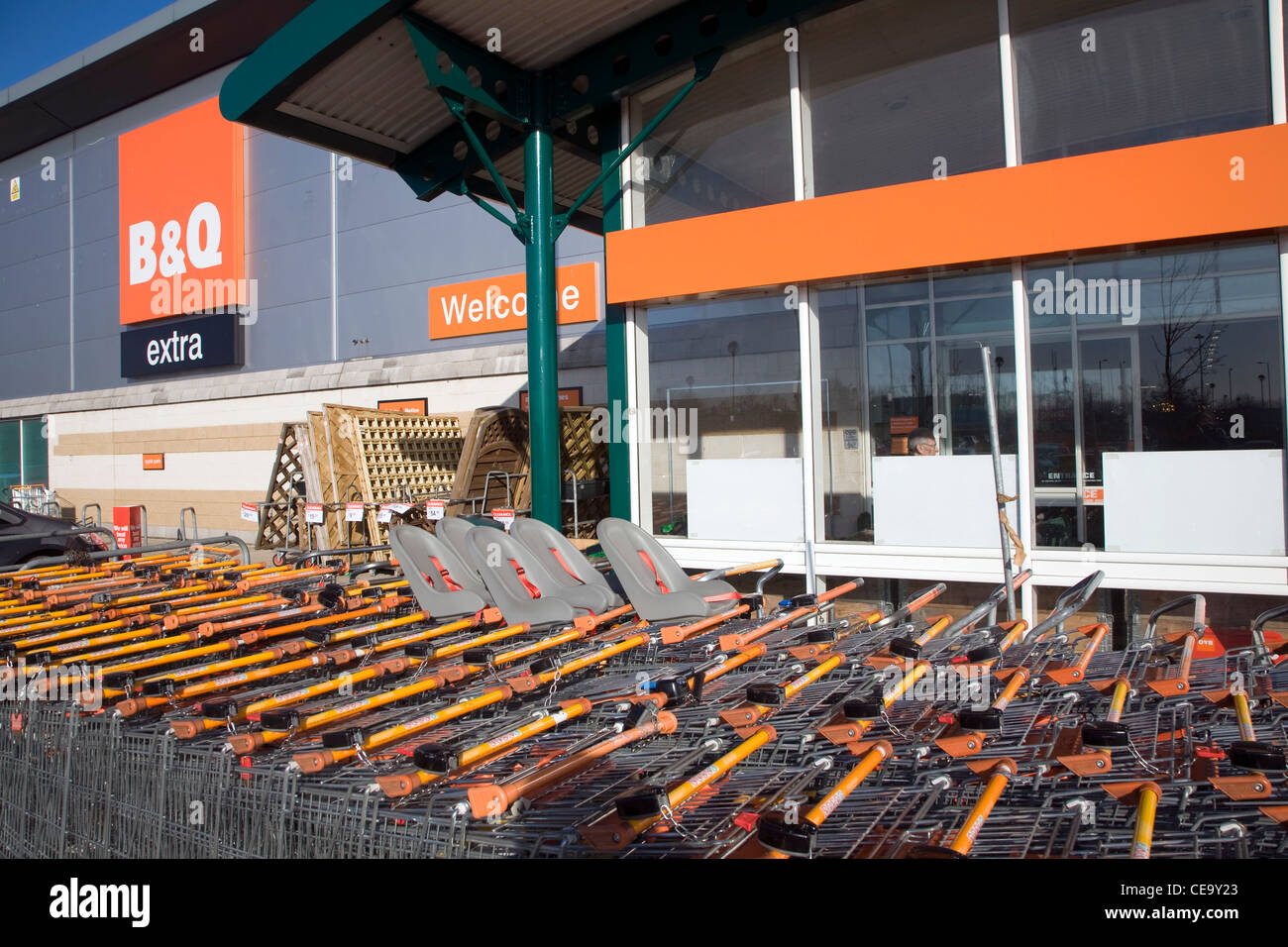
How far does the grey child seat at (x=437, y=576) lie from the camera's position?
534 cm

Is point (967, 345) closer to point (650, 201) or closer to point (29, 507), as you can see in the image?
point (650, 201)

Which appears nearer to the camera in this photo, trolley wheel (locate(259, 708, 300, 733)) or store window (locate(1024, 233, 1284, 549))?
trolley wheel (locate(259, 708, 300, 733))

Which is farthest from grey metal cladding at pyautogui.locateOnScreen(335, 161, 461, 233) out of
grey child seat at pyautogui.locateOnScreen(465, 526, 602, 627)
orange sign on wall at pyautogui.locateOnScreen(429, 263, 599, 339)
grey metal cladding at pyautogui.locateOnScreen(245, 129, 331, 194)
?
grey child seat at pyautogui.locateOnScreen(465, 526, 602, 627)

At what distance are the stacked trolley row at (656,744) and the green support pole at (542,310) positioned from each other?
3.14m

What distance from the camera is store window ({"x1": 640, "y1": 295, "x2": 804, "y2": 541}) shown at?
7.23 m

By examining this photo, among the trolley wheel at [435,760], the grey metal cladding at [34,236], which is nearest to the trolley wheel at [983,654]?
the trolley wheel at [435,760]

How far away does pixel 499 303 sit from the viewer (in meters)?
13.7

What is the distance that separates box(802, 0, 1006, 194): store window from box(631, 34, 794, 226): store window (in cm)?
29

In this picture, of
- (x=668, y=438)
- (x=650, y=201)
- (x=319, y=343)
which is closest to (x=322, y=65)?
(x=650, y=201)

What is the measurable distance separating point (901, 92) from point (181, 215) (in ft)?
55.6

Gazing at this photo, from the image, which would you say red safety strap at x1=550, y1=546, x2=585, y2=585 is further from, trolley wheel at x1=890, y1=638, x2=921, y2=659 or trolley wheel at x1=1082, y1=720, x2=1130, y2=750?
trolley wheel at x1=1082, y1=720, x2=1130, y2=750

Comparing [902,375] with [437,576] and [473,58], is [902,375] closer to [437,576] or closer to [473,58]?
[437,576]
